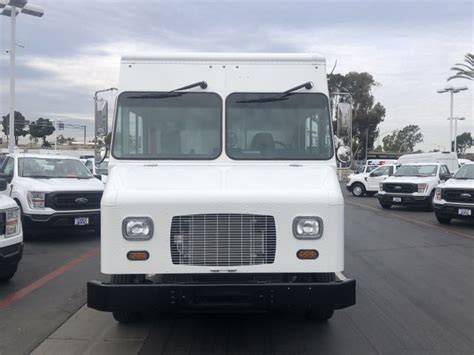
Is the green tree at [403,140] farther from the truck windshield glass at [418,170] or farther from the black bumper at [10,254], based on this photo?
the black bumper at [10,254]

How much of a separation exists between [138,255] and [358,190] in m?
24.3

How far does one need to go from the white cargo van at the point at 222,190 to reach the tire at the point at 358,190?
73.2 feet

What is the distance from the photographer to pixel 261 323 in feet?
18.5

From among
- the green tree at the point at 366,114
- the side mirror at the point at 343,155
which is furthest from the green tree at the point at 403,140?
the side mirror at the point at 343,155

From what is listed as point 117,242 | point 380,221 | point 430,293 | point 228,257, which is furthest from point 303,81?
point 380,221

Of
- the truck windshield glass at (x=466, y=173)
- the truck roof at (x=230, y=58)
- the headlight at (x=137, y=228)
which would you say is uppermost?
the truck roof at (x=230, y=58)

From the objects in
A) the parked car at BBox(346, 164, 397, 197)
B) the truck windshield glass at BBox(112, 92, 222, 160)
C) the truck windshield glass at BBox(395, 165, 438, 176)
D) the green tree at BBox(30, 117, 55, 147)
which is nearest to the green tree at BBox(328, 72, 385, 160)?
the parked car at BBox(346, 164, 397, 197)

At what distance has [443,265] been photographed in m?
8.84

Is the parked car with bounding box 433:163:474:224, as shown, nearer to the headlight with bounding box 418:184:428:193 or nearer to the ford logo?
the headlight with bounding box 418:184:428:193

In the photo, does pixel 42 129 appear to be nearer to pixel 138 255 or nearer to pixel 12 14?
pixel 12 14

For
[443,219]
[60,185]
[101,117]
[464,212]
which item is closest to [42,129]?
[60,185]

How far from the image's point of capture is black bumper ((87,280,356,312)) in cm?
431

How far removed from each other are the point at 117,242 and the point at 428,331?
10.7 feet

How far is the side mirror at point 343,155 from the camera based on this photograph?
5836 millimetres
